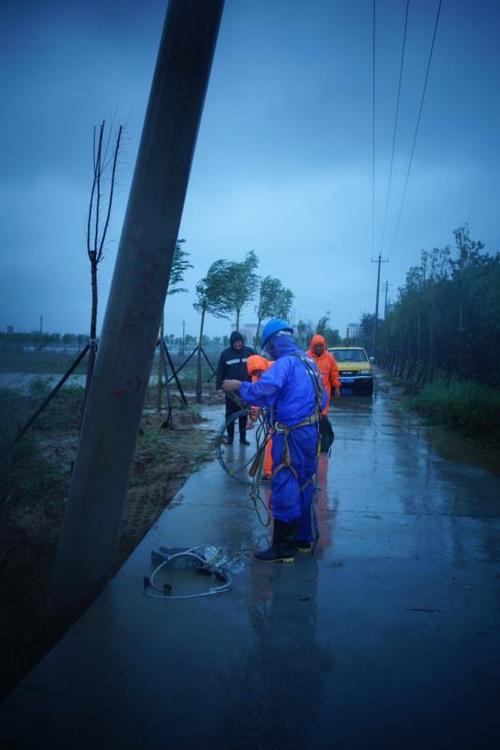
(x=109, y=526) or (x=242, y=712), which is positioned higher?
(x=109, y=526)

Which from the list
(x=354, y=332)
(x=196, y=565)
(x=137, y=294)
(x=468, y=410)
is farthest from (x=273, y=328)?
(x=354, y=332)

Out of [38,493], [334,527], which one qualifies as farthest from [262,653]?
[38,493]

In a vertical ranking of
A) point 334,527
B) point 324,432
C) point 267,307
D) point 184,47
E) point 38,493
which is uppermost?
point 267,307

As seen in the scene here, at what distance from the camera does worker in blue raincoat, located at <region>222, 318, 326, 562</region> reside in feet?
11.8

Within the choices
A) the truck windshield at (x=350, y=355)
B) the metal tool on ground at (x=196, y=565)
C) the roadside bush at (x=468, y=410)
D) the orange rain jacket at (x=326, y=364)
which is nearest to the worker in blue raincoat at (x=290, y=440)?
the metal tool on ground at (x=196, y=565)

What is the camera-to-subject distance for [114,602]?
9.55 ft

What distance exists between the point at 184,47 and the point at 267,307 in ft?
82.4

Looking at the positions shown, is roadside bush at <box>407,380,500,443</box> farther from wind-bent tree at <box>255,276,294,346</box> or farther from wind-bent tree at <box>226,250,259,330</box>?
wind-bent tree at <box>255,276,294,346</box>

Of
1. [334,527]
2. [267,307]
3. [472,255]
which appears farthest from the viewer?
[267,307]

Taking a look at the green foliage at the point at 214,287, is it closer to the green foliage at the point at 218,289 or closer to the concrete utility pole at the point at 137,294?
the green foliage at the point at 218,289

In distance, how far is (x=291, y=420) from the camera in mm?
3674

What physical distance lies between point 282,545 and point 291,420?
99cm

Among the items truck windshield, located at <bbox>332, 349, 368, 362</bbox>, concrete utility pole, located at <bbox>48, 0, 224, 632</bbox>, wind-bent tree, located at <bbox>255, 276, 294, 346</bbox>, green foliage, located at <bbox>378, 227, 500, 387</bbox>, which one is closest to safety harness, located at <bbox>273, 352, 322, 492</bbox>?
concrete utility pole, located at <bbox>48, 0, 224, 632</bbox>

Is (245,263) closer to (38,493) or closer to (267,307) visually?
(267,307)
